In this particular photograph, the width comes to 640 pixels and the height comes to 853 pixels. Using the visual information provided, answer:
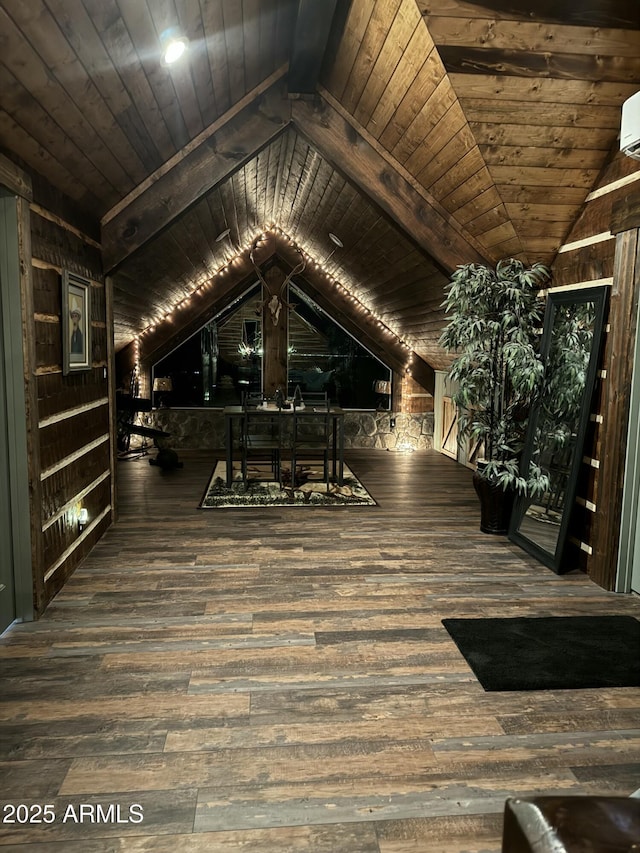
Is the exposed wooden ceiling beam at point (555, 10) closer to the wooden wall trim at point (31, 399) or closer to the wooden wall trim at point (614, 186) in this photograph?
the wooden wall trim at point (614, 186)

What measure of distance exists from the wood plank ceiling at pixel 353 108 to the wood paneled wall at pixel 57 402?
0.26 metres

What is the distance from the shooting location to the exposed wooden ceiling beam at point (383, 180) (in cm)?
464

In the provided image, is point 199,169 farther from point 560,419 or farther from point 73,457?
point 560,419

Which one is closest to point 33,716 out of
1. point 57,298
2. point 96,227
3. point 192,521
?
point 57,298

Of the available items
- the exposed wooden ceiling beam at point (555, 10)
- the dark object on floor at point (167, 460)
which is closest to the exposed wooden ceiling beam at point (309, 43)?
the exposed wooden ceiling beam at point (555, 10)

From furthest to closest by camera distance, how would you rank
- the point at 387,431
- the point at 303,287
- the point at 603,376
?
the point at 387,431
the point at 303,287
the point at 603,376

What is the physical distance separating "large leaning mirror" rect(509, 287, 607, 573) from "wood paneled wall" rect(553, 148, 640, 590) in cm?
8

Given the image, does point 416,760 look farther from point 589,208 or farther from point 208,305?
point 208,305

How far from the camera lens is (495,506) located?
4754 mm

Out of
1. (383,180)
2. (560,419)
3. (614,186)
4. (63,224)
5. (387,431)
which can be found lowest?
(387,431)

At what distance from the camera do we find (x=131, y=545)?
4.46 m

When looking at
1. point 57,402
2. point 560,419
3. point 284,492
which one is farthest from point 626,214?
point 284,492

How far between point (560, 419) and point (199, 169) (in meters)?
3.28

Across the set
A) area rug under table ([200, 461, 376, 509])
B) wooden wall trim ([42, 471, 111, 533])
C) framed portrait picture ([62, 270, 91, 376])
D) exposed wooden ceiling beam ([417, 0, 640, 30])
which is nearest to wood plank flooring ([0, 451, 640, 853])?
wooden wall trim ([42, 471, 111, 533])
